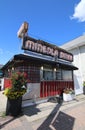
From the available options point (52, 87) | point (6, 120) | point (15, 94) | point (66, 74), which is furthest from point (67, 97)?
point (6, 120)

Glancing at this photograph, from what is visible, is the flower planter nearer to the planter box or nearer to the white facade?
the planter box

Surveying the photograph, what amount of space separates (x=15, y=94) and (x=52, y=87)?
4.27 m

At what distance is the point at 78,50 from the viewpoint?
13969 millimetres

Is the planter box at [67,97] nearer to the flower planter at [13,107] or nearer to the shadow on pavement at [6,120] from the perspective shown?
the flower planter at [13,107]

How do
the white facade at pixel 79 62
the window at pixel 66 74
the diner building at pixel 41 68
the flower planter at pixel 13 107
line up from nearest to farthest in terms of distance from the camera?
the flower planter at pixel 13 107
the diner building at pixel 41 68
the window at pixel 66 74
the white facade at pixel 79 62

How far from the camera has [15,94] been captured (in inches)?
202

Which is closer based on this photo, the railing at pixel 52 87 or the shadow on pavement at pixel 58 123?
the shadow on pavement at pixel 58 123

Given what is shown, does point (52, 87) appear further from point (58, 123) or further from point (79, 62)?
point (79, 62)

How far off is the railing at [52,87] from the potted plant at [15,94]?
290 cm

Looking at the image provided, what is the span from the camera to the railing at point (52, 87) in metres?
8.25


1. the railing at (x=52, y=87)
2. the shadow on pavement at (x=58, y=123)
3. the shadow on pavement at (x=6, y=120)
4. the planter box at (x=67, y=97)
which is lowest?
the shadow on pavement at (x=58, y=123)

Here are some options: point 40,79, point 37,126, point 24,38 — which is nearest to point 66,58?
point 40,79

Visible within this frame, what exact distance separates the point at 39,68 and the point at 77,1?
23.4 ft

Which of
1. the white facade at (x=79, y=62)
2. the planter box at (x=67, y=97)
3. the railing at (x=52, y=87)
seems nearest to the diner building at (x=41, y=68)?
the railing at (x=52, y=87)
